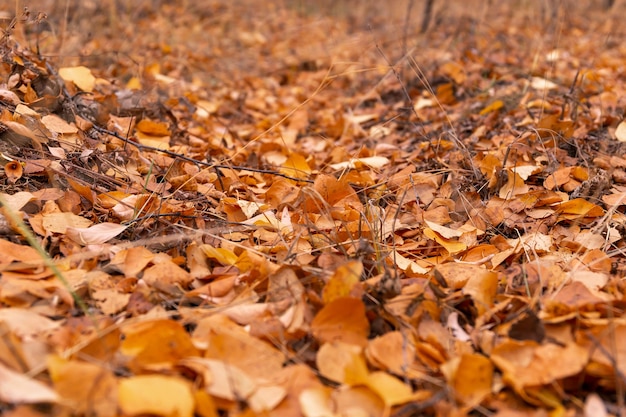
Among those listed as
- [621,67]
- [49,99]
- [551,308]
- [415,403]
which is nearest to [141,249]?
[415,403]

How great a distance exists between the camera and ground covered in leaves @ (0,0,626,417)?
78 centimetres

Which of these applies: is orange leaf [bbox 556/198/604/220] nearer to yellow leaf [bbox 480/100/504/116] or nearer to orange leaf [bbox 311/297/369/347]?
orange leaf [bbox 311/297/369/347]

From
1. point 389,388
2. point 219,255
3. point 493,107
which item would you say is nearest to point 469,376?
point 389,388

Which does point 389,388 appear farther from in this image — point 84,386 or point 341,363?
point 84,386

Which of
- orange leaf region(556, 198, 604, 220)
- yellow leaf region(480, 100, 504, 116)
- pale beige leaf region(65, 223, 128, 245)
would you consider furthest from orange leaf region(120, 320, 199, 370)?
yellow leaf region(480, 100, 504, 116)

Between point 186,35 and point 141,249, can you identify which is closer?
point 141,249

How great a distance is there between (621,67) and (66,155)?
286 cm

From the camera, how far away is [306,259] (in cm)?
106

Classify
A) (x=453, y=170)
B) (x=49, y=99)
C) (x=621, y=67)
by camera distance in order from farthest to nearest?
(x=621, y=67), (x=49, y=99), (x=453, y=170)

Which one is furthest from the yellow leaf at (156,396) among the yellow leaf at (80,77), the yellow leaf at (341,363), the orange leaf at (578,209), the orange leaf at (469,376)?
the yellow leaf at (80,77)

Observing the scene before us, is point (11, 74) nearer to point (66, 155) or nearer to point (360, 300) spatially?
point (66, 155)

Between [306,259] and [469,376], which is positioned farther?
[306,259]

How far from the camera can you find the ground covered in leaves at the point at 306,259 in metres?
0.78

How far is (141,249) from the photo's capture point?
105 centimetres
